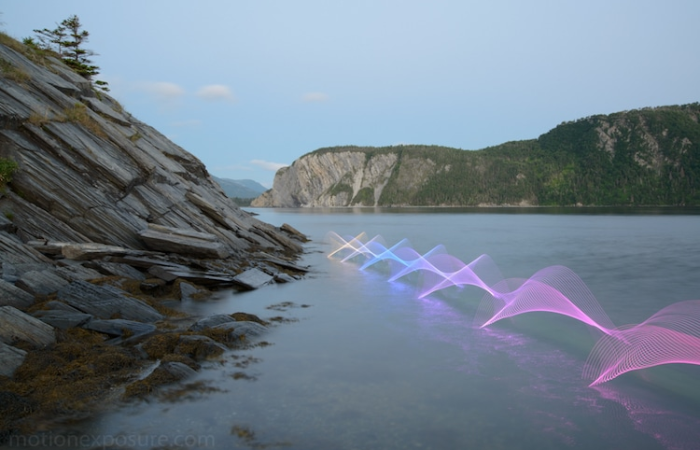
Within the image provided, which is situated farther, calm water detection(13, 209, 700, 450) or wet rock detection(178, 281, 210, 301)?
wet rock detection(178, 281, 210, 301)

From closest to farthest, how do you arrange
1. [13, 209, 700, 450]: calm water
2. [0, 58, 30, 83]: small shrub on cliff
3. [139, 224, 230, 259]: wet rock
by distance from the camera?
[13, 209, 700, 450]: calm water
[139, 224, 230, 259]: wet rock
[0, 58, 30, 83]: small shrub on cliff

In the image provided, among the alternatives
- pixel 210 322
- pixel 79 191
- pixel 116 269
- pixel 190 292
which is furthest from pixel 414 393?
pixel 79 191

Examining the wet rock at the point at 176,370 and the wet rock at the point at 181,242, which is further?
the wet rock at the point at 181,242

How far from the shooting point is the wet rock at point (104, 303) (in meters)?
12.4

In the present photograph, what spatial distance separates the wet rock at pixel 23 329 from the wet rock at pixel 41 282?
265 centimetres

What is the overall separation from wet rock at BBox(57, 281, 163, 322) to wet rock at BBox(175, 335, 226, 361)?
2742mm

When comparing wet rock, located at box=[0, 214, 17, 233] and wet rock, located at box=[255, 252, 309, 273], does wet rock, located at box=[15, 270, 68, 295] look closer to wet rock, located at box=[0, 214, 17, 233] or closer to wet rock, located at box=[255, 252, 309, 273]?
wet rock, located at box=[0, 214, 17, 233]

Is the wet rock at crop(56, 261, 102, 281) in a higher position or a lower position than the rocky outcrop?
lower

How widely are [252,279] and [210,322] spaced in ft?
25.5

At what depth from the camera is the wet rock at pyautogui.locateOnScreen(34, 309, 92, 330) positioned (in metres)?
11.0

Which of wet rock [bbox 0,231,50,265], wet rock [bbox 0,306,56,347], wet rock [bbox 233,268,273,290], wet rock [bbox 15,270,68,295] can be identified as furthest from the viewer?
wet rock [bbox 233,268,273,290]

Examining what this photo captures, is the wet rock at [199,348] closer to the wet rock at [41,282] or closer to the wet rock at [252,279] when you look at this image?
the wet rock at [41,282]

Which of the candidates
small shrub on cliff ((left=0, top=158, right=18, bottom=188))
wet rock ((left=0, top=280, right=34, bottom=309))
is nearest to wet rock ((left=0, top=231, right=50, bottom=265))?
wet rock ((left=0, top=280, right=34, bottom=309))

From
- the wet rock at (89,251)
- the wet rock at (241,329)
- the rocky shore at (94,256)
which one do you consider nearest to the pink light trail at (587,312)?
the wet rock at (241,329)
